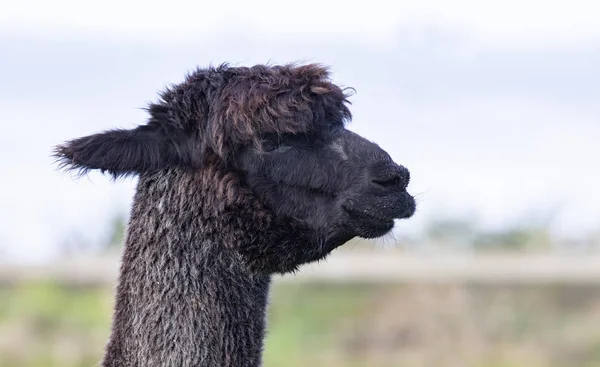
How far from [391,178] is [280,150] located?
0.45 metres

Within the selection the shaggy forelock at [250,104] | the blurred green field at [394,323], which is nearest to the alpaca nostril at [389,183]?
the shaggy forelock at [250,104]

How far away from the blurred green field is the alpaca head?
6642 millimetres

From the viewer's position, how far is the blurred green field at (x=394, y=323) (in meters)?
11.5

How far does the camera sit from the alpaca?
14.9 ft

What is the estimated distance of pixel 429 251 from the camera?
12.8m

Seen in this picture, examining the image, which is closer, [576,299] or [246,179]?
[246,179]

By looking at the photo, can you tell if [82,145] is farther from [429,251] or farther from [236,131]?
[429,251]

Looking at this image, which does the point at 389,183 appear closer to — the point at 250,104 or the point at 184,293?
the point at 250,104

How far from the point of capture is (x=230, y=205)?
4.62 metres

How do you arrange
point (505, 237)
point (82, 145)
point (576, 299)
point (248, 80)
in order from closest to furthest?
point (82, 145), point (248, 80), point (576, 299), point (505, 237)

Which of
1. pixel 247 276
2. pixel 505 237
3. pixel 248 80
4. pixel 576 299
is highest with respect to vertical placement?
pixel 505 237

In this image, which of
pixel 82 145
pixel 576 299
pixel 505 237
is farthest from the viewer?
pixel 505 237

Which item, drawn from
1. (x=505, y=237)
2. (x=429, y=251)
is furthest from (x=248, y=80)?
(x=505, y=237)

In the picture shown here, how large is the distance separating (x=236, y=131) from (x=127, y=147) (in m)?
0.41
